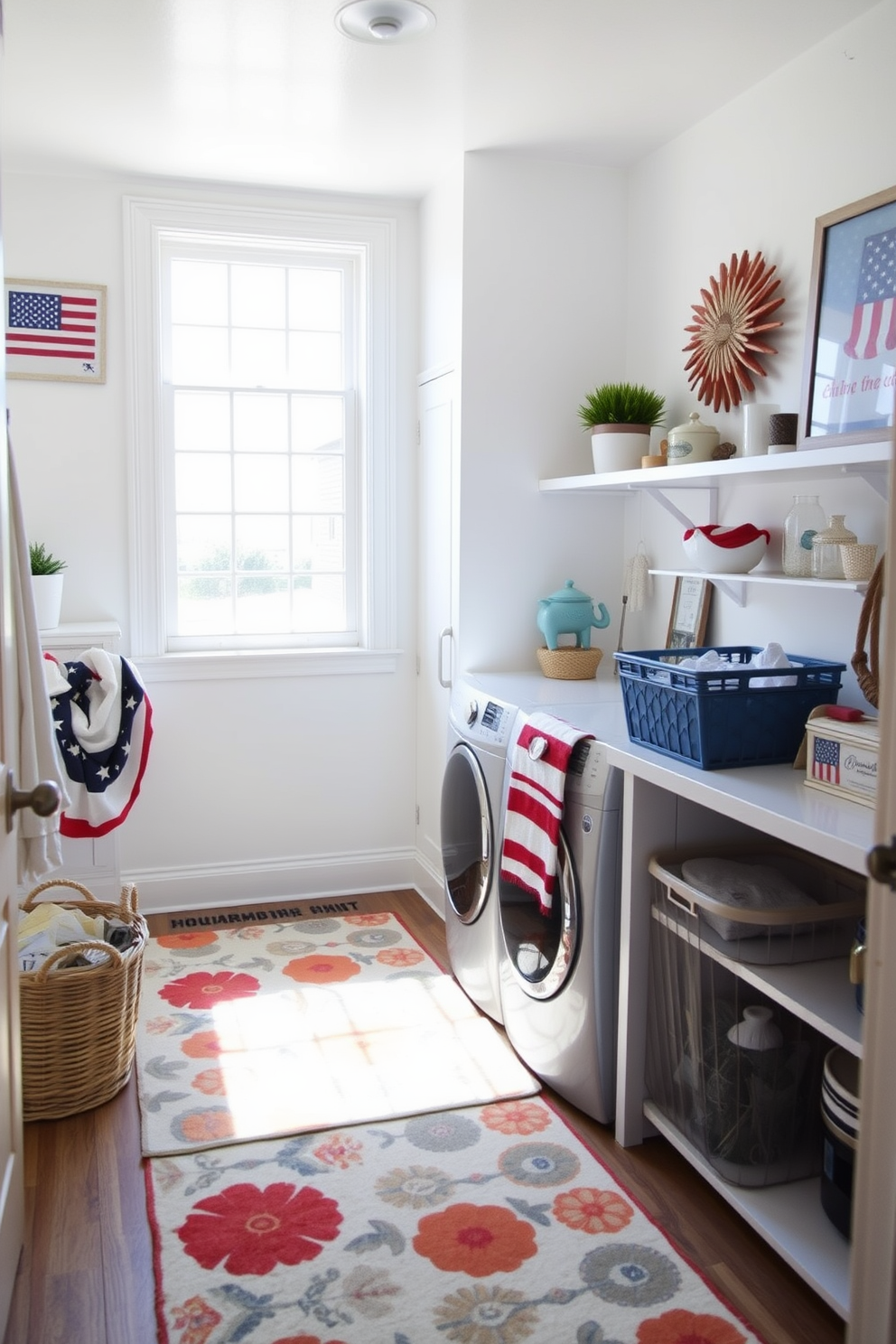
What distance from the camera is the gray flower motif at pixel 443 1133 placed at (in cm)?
243

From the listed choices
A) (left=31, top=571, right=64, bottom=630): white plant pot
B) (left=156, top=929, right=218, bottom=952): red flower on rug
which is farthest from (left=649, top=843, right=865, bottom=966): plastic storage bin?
(left=31, top=571, right=64, bottom=630): white plant pot

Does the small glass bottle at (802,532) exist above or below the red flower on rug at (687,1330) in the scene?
above

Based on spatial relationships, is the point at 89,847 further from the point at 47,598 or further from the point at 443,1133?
the point at 443,1133

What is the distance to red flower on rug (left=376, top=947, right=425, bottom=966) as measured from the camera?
3445 millimetres

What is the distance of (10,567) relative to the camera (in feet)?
6.12

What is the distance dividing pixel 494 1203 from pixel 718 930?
0.71m

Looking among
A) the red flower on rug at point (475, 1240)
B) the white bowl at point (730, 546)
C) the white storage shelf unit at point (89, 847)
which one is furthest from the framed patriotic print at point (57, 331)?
the red flower on rug at point (475, 1240)

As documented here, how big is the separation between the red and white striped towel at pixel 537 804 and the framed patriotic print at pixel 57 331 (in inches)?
80.8

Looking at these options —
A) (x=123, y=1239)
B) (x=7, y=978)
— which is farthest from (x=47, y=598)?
(x=123, y=1239)

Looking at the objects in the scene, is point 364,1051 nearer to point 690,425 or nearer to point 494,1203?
point 494,1203

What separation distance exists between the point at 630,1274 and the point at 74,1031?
4.28 feet

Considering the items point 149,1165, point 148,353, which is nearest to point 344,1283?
point 149,1165

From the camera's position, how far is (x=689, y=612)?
3.21 m

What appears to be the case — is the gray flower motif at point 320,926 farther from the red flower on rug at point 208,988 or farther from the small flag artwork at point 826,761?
the small flag artwork at point 826,761
